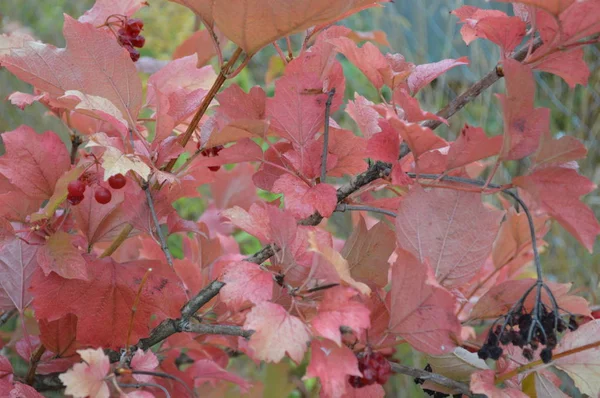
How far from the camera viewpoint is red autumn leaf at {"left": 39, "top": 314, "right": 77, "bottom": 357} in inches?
23.2

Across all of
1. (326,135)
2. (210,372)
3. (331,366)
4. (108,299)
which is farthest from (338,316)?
(210,372)

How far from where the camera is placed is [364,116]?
1.73 ft

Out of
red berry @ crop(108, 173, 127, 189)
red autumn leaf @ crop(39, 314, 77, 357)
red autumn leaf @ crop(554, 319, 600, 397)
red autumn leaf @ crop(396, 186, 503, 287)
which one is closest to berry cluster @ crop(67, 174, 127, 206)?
red berry @ crop(108, 173, 127, 189)

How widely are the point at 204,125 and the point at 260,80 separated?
Result: 84.3 inches

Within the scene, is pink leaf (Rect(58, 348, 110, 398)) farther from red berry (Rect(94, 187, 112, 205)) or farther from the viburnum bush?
red berry (Rect(94, 187, 112, 205))

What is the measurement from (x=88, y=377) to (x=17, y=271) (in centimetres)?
22

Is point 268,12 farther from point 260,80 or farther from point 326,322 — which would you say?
point 260,80

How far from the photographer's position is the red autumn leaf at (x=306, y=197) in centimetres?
45

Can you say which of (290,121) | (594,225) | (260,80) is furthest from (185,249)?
(260,80)

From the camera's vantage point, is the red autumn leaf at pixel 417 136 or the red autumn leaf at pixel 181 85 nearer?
the red autumn leaf at pixel 417 136

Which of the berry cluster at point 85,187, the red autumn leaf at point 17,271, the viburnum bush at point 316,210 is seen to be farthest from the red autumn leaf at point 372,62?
the red autumn leaf at point 17,271

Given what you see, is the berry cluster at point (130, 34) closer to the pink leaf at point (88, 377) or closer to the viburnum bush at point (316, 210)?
the viburnum bush at point (316, 210)

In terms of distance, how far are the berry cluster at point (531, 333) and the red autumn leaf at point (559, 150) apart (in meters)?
0.10

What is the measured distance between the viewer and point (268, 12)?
1.44 feet
